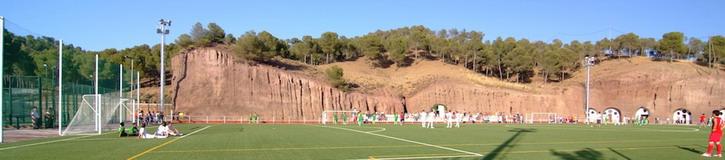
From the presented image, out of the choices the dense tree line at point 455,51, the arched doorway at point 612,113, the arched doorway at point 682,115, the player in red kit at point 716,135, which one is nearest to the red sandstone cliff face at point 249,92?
the dense tree line at point 455,51

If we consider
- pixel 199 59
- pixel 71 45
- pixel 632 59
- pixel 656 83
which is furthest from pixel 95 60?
pixel 632 59

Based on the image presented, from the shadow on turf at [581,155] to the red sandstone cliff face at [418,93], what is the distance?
63.8m

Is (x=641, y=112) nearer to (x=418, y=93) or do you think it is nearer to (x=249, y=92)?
(x=418, y=93)

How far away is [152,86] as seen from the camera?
356ft

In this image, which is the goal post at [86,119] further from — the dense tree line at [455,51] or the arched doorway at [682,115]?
the arched doorway at [682,115]

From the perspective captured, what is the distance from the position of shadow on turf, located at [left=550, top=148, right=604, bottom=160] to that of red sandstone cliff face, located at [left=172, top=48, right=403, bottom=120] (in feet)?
209

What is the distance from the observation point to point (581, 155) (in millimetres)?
17578

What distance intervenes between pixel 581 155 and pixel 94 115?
29272 millimetres

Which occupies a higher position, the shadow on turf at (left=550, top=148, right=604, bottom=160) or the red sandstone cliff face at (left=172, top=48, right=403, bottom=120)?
the red sandstone cliff face at (left=172, top=48, right=403, bottom=120)

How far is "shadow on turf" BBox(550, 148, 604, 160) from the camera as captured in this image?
16.8 m

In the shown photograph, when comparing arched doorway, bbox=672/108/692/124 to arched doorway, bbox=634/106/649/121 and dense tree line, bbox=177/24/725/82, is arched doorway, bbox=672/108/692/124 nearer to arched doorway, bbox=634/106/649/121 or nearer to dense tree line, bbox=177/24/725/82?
arched doorway, bbox=634/106/649/121

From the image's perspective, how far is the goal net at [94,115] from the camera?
3238 cm

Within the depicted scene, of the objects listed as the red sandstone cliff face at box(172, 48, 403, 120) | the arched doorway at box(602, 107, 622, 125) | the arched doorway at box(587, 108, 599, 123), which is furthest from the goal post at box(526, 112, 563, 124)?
the red sandstone cliff face at box(172, 48, 403, 120)

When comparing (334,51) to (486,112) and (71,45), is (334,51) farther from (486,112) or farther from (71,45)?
(71,45)
